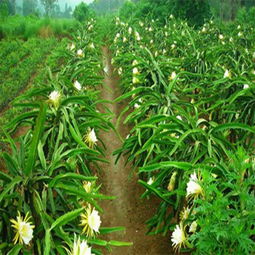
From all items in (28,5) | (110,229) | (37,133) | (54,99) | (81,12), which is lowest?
(28,5)

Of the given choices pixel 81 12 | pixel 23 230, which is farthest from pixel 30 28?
pixel 23 230

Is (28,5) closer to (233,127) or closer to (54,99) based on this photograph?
(54,99)

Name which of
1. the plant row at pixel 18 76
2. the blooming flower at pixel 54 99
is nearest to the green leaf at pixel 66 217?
the blooming flower at pixel 54 99

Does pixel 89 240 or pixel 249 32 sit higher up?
pixel 89 240

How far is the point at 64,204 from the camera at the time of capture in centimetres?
203

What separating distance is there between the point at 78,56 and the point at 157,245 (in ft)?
9.80

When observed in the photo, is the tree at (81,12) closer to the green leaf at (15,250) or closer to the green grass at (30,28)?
the green grass at (30,28)

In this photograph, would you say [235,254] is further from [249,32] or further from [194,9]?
[194,9]

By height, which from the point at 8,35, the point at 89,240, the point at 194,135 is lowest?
the point at 8,35

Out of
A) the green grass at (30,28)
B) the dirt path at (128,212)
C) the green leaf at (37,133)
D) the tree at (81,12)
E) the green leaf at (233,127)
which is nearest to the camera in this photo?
the green leaf at (37,133)

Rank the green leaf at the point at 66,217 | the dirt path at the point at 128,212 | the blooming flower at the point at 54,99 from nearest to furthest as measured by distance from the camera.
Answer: the green leaf at the point at 66,217
the blooming flower at the point at 54,99
the dirt path at the point at 128,212

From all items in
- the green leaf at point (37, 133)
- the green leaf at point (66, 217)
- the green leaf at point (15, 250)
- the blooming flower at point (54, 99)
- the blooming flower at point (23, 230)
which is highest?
the green leaf at point (37, 133)

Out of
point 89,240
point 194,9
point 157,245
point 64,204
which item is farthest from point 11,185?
point 194,9

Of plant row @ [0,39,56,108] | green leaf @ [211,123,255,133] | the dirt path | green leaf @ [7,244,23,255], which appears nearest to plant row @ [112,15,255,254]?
green leaf @ [211,123,255,133]
